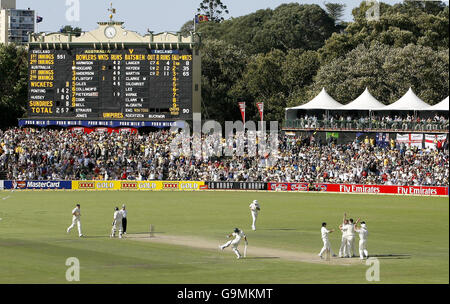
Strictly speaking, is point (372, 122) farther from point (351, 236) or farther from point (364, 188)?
point (351, 236)

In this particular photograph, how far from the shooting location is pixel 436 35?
86.9 meters

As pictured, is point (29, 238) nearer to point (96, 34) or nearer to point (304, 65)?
point (96, 34)

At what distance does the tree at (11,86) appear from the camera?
3388 inches

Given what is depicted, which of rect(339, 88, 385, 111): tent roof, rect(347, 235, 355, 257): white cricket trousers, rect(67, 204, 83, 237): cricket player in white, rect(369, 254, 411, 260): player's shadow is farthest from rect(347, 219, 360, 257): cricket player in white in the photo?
rect(339, 88, 385, 111): tent roof

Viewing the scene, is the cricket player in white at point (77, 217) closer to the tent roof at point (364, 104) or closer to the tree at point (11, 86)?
the tent roof at point (364, 104)

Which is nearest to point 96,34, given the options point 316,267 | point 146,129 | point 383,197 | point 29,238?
point 146,129

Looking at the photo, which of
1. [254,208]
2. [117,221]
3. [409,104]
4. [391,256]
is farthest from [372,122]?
[391,256]

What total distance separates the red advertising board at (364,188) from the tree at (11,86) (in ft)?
112

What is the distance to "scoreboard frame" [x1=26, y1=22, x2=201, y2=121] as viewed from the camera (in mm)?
66812

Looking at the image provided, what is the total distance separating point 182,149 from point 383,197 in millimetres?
19370

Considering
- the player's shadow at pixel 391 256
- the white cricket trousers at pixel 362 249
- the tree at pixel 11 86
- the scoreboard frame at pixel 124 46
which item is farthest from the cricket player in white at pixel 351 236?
the tree at pixel 11 86

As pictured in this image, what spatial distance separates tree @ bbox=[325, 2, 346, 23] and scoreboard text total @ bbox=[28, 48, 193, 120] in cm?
6608

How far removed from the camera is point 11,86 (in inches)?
3558

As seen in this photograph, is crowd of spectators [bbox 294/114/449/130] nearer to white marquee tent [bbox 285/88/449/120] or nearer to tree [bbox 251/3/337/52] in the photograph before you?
white marquee tent [bbox 285/88/449/120]
